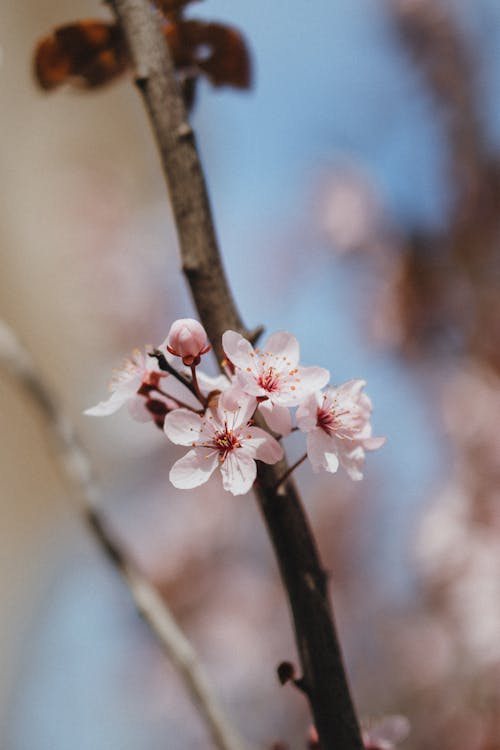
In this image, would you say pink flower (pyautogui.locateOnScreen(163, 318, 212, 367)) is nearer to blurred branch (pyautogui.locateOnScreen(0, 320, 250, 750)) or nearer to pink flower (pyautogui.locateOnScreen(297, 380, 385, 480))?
pink flower (pyautogui.locateOnScreen(297, 380, 385, 480))

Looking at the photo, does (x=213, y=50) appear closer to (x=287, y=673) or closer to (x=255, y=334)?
(x=255, y=334)

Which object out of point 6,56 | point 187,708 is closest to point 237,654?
point 187,708

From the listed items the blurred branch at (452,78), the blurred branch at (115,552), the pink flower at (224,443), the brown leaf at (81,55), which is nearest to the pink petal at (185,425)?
the pink flower at (224,443)

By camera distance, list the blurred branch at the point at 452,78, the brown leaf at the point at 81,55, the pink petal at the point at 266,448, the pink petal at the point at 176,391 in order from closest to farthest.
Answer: the pink petal at the point at 266,448
the pink petal at the point at 176,391
the brown leaf at the point at 81,55
the blurred branch at the point at 452,78

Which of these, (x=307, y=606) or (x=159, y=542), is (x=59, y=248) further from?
(x=307, y=606)

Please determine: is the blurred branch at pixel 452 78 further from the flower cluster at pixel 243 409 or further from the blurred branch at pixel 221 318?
the flower cluster at pixel 243 409
